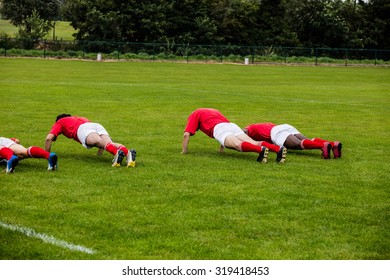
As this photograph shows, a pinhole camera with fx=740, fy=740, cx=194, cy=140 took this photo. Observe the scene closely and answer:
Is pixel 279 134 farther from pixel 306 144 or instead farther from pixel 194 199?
pixel 194 199

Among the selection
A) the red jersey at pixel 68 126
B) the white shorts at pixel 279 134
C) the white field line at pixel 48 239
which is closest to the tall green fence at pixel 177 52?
the white shorts at pixel 279 134

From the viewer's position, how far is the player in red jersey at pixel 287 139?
582 inches

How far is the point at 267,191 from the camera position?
1112 centimetres

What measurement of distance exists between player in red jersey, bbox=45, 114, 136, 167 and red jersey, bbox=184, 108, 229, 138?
6.39 feet

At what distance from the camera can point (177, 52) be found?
82062 mm

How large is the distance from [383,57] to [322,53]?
705 cm

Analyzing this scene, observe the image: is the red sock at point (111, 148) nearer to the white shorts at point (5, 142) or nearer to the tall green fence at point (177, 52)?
the white shorts at point (5, 142)

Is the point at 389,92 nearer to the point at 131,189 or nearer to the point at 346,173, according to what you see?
the point at 346,173

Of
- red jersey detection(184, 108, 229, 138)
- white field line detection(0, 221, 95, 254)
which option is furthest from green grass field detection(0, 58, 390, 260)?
red jersey detection(184, 108, 229, 138)

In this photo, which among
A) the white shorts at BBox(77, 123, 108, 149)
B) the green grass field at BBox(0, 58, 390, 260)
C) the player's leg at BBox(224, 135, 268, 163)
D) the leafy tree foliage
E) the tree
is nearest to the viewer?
the green grass field at BBox(0, 58, 390, 260)

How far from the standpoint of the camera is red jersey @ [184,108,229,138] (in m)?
14.6

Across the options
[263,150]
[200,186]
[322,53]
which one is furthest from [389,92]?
[322,53]

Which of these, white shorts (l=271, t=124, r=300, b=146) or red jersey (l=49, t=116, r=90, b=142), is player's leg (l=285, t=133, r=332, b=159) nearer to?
white shorts (l=271, t=124, r=300, b=146)
